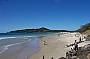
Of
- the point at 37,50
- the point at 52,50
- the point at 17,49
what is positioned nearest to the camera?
the point at 52,50

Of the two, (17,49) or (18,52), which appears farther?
(17,49)

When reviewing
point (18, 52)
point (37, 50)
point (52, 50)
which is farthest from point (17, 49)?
point (52, 50)

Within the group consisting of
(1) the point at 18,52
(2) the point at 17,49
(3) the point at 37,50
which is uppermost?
(2) the point at 17,49

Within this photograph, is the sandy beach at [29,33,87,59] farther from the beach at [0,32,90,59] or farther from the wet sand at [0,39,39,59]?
the wet sand at [0,39,39,59]

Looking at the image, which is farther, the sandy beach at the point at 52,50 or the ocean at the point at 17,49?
the ocean at the point at 17,49

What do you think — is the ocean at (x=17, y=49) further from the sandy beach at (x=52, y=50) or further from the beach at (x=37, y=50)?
the sandy beach at (x=52, y=50)

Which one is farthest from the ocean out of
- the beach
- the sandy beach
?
the sandy beach

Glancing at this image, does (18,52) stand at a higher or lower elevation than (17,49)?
lower

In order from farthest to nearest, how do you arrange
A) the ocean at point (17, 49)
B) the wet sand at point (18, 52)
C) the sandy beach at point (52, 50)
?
1. the ocean at point (17, 49)
2. the wet sand at point (18, 52)
3. the sandy beach at point (52, 50)

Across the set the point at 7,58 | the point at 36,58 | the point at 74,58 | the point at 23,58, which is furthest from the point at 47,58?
the point at 74,58

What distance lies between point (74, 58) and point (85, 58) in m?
1.17

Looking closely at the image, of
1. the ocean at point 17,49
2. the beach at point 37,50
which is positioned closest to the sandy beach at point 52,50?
the beach at point 37,50

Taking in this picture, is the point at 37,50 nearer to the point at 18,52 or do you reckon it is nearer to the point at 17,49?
the point at 18,52

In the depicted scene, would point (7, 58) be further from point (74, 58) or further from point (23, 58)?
point (74, 58)
